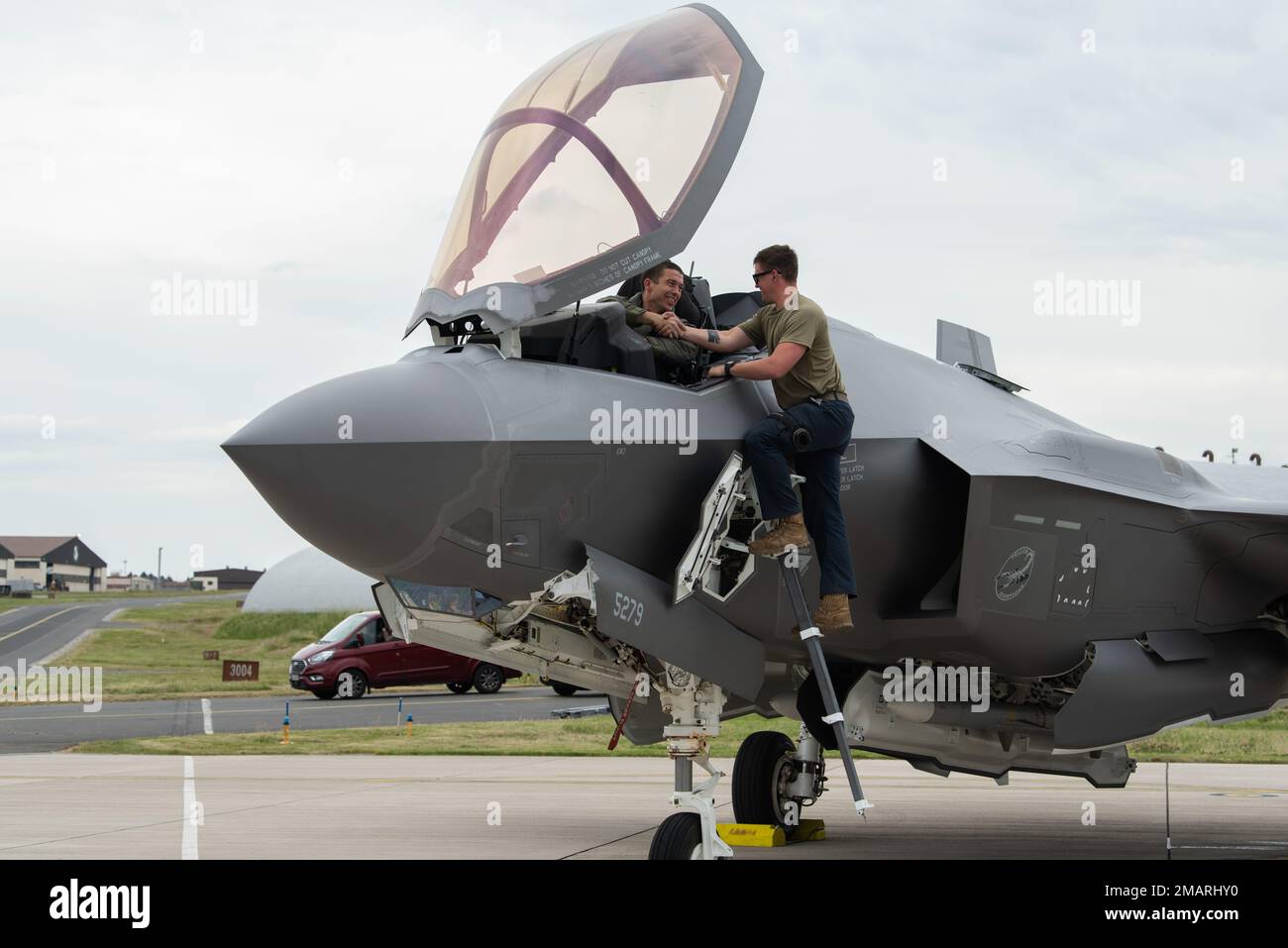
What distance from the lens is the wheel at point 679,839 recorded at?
267 inches

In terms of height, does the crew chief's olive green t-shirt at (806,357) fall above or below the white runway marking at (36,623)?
above

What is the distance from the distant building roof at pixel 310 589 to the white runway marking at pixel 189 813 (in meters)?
44.6

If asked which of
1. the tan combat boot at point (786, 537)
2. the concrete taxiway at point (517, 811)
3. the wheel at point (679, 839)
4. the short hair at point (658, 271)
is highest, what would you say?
the short hair at point (658, 271)

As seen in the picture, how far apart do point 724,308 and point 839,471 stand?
1.84 metres

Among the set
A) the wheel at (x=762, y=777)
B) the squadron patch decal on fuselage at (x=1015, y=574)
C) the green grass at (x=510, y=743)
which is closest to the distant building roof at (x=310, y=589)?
the green grass at (x=510, y=743)

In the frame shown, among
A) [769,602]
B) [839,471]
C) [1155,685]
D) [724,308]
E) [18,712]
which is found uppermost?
[724,308]

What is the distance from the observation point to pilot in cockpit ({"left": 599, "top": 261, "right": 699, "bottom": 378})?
7051 mm

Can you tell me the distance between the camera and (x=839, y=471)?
7094 mm

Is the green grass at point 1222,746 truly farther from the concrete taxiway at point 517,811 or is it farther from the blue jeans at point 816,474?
the blue jeans at point 816,474

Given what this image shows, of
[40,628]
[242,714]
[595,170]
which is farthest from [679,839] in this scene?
[40,628]
